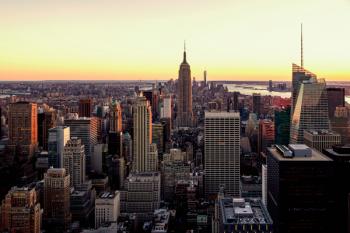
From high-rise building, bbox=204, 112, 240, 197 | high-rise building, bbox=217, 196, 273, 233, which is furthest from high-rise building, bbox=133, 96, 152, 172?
high-rise building, bbox=217, 196, 273, 233

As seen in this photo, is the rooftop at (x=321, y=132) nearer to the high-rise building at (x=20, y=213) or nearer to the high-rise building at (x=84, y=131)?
the high-rise building at (x=20, y=213)

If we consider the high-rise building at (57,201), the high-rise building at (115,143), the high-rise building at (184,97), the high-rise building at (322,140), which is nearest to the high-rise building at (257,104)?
the high-rise building at (184,97)

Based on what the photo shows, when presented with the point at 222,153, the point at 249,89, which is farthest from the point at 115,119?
the point at 249,89

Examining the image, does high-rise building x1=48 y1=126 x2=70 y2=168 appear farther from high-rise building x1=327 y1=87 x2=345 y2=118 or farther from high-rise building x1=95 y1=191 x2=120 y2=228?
high-rise building x1=327 y1=87 x2=345 y2=118

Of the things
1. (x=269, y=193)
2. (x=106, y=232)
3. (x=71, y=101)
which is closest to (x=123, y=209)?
(x=106, y=232)

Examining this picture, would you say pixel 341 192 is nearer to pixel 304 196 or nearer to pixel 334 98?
pixel 304 196

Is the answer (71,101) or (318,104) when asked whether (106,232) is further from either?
(71,101)
